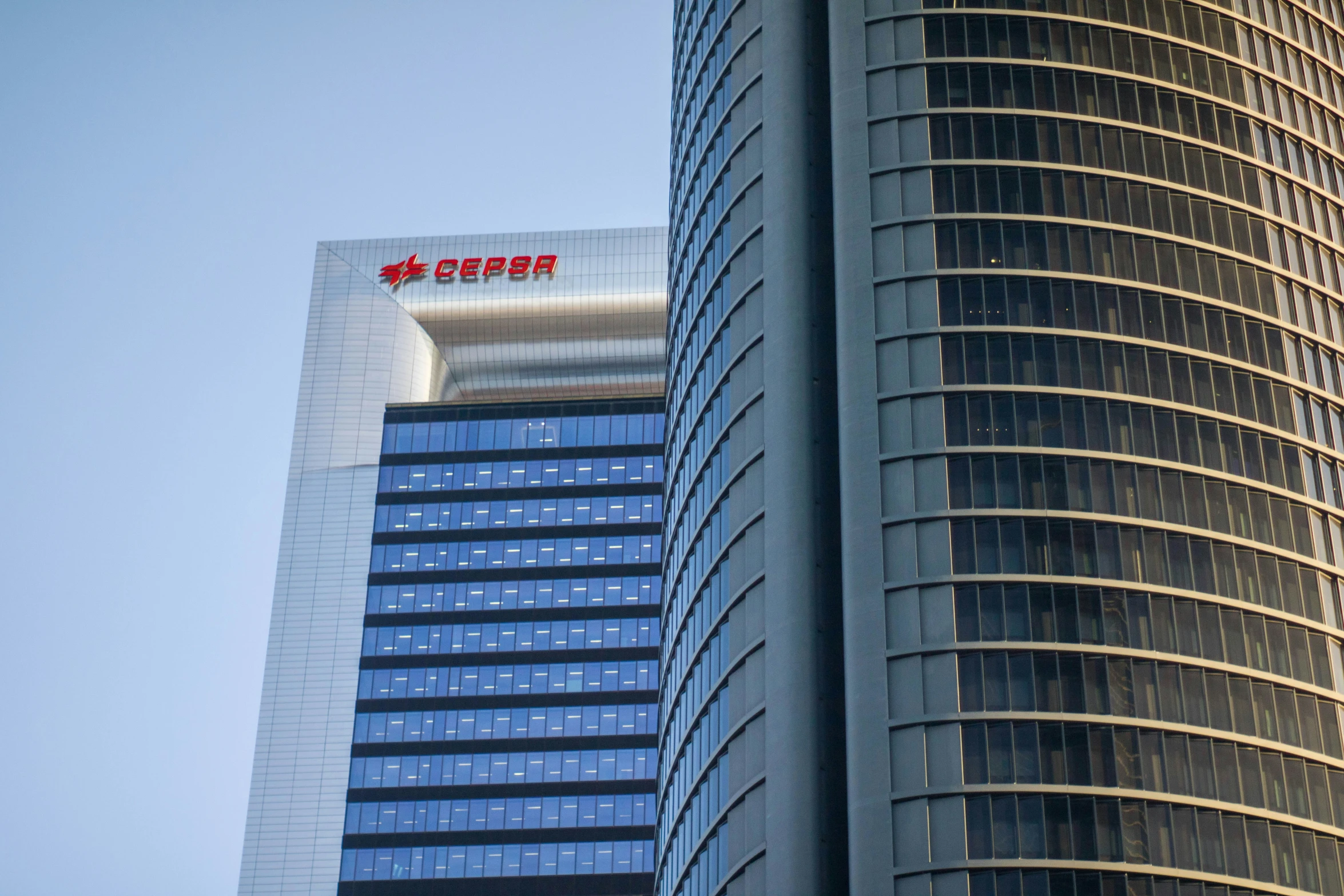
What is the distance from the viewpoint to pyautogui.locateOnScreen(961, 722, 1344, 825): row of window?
263 feet

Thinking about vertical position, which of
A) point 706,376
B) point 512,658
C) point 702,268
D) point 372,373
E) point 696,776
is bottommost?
point 696,776

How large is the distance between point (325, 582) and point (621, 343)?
121 feet

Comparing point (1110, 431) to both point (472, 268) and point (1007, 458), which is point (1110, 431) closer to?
point (1007, 458)

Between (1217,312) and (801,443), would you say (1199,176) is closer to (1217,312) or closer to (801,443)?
(1217,312)

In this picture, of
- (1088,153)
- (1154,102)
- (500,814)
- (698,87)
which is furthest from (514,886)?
(1154,102)

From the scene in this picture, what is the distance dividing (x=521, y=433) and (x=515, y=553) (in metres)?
12.2

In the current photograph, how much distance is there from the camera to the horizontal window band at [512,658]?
158125 mm

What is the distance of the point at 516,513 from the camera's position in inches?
6531

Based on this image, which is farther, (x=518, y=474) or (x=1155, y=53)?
(x=518, y=474)

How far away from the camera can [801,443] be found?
91.0 meters

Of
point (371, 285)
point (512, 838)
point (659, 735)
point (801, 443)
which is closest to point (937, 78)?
point (801, 443)

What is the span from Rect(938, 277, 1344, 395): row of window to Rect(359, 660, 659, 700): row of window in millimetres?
70983

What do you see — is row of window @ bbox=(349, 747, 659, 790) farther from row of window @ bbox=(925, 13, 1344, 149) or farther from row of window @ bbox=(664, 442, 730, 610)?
row of window @ bbox=(925, 13, 1344, 149)

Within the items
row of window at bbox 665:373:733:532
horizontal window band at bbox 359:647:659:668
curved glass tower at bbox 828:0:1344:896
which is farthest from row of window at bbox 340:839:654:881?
curved glass tower at bbox 828:0:1344:896
